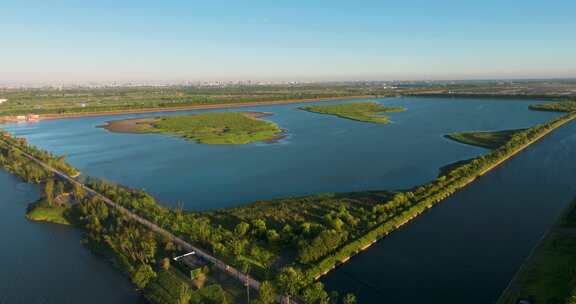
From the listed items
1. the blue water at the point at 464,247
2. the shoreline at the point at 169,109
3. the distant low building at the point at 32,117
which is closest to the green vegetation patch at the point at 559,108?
the blue water at the point at 464,247

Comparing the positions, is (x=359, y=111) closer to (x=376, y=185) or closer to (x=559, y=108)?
(x=559, y=108)

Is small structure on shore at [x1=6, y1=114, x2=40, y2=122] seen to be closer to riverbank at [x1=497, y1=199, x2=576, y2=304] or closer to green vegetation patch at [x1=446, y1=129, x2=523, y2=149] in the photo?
green vegetation patch at [x1=446, y1=129, x2=523, y2=149]

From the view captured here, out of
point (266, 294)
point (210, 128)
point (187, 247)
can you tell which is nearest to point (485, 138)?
point (210, 128)

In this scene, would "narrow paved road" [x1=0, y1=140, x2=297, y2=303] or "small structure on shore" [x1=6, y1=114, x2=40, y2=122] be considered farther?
"small structure on shore" [x1=6, y1=114, x2=40, y2=122]

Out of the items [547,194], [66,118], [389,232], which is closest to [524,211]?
[547,194]

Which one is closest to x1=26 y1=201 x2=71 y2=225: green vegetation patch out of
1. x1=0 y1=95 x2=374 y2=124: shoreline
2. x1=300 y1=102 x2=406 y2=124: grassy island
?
x1=300 y1=102 x2=406 y2=124: grassy island

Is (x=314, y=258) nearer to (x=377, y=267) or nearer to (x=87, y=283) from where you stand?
(x=377, y=267)
